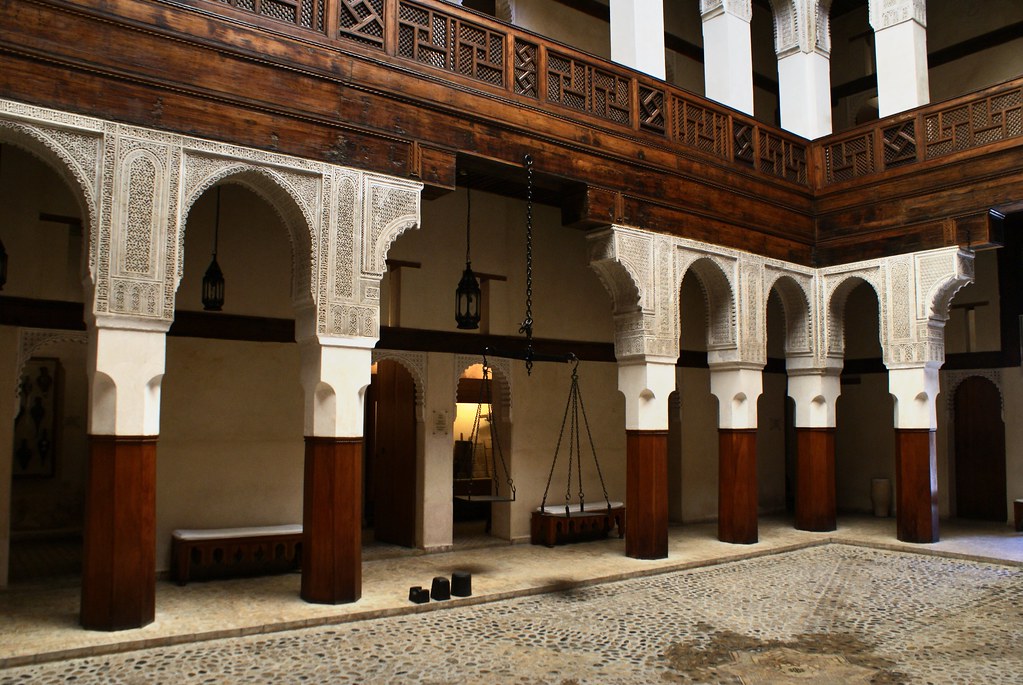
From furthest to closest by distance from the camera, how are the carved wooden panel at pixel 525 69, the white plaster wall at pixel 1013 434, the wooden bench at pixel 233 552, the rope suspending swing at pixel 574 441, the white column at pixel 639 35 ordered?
1. the white plaster wall at pixel 1013 434
2. the rope suspending swing at pixel 574 441
3. the white column at pixel 639 35
4. the carved wooden panel at pixel 525 69
5. the wooden bench at pixel 233 552

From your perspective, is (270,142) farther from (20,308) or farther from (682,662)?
(682,662)

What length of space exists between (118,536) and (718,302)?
5.85 metres

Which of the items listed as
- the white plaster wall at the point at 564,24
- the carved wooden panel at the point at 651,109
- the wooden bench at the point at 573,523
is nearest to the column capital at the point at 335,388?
the wooden bench at the point at 573,523

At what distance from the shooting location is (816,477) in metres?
9.02

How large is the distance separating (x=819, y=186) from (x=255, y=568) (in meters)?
7.02

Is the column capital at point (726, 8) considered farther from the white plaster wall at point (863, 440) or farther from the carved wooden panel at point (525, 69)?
the white plaster wall at point (863, 440)

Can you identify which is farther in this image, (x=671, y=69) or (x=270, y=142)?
(x=671, y=69)

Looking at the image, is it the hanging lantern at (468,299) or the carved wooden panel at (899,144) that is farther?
the carved wooden panel at (899,144)

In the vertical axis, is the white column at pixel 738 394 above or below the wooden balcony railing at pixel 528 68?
below

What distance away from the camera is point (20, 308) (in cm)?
612

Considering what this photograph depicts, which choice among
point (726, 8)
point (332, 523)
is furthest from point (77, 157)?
point (726, 8)

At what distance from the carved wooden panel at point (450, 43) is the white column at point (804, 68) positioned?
14.0 ft

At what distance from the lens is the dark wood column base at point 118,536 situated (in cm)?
462

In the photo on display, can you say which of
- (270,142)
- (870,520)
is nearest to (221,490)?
(270,142)
